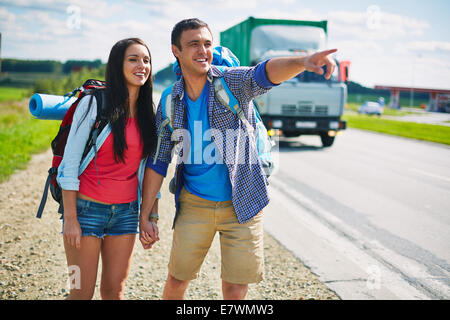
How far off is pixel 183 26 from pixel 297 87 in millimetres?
9996

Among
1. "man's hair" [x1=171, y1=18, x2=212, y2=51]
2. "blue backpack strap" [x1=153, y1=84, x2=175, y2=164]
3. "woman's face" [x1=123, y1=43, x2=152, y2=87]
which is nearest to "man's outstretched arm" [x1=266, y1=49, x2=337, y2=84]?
"man's hair" [x1=171, y1=18, x2=212, y2=51]

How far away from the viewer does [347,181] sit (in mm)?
7871

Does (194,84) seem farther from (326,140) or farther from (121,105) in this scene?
(326,140)

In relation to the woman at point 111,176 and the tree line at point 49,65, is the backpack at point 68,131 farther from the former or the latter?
the tree line at point 49,65

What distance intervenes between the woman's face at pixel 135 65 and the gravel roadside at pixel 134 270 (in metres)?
1.74

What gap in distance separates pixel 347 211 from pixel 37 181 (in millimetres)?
5138

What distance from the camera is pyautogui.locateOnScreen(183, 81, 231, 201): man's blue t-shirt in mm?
2475

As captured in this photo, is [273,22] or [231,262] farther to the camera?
[273,22]

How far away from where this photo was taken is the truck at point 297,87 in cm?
1216

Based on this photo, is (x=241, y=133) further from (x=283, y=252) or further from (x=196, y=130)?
(x=283, y=252)

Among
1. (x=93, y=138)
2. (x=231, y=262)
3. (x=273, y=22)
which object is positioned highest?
(x=273, y=22)

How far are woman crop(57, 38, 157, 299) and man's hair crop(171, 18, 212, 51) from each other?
19 cm
